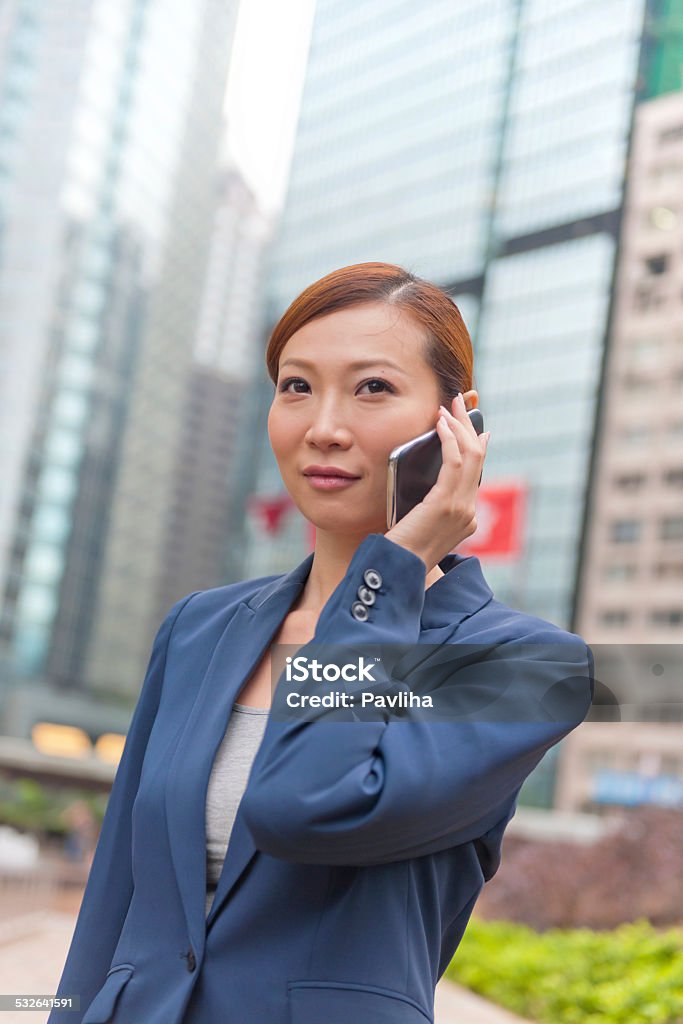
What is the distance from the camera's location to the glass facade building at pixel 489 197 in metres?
48.8

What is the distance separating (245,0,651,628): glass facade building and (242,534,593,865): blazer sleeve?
42.3 meters

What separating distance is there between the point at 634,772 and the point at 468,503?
50136 millimetres

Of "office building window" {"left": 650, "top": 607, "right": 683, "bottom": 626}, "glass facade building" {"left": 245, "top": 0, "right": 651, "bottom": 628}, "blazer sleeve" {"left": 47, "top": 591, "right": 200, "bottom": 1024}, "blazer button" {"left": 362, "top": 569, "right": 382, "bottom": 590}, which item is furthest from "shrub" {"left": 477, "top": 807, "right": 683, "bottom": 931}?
"office building window" {"left": 650, "top": 607, "right": 683, "bottom": 626}

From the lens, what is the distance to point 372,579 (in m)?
1.20

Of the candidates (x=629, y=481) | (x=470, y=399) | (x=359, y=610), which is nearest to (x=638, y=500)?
(x=629, y=481)

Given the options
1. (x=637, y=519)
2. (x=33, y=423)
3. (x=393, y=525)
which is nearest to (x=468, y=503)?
(x=393, y=525)

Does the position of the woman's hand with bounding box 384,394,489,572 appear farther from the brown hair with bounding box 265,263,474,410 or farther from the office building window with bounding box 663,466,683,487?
the office building window with bounding box 663,466,683,487

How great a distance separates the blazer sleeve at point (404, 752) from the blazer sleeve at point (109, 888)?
0.35 meters

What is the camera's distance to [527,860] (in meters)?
10.7

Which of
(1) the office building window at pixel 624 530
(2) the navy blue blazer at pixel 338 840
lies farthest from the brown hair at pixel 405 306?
(1) the office building window at pixel 624 530

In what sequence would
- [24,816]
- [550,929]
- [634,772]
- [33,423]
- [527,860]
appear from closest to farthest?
[550,929] < [527,860] < [24,816] < [634,772] < [33,423]

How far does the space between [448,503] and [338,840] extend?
0.38 m

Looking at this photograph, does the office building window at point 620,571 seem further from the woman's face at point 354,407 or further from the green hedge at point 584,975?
the woman's face at point 354,407

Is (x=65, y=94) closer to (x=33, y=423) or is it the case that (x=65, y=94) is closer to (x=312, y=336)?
(x=33, y=423)
